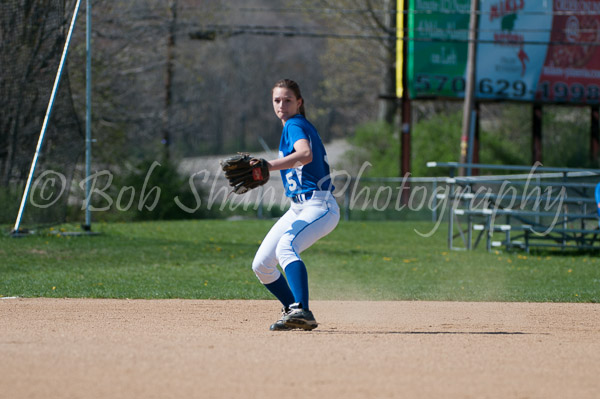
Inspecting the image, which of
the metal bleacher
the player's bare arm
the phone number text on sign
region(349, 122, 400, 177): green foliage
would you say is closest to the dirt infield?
the player's bare arm

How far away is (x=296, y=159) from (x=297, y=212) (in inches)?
23.7

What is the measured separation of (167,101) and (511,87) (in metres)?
12.7

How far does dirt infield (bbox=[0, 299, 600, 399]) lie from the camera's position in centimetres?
441

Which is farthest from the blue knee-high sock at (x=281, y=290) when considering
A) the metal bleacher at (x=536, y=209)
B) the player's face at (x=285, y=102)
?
the metal bleacher at (x=536, y=209)

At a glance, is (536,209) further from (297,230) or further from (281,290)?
(297,230)

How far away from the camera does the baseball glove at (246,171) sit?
241 inches

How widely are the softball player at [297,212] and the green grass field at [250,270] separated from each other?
3.42m

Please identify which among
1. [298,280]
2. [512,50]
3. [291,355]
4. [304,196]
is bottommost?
[291,355]

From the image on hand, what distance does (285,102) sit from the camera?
21.3 feet

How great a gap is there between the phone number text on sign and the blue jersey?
19.4 metres

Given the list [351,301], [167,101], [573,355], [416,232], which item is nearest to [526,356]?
[573,355]

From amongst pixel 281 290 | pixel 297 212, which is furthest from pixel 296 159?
pixel 281 290

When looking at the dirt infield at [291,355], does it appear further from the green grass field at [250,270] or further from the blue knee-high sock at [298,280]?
the green grass field at [250,270]

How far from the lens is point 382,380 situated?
463cm
